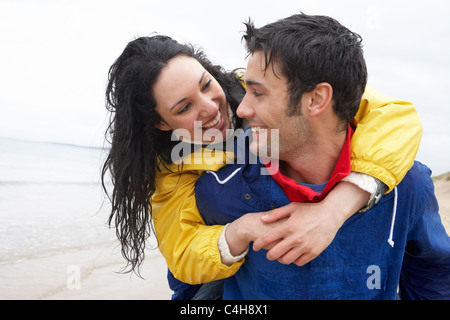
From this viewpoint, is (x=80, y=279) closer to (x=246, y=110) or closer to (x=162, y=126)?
(x=162, y=126)

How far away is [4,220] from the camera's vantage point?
591 cm

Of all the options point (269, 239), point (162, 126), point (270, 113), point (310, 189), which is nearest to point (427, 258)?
point (310, 189)

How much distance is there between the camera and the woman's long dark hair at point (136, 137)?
227 cm

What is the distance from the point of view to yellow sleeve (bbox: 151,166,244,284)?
5.92ft

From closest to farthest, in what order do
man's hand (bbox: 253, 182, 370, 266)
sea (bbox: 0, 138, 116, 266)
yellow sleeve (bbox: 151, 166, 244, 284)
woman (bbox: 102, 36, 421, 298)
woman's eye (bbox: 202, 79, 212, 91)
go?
man's hand (bbox: 253, 182, 370, 266) → yellow sleeve (bbox: 151, 166, 244, 284) → woman (bbox: 102, 36, 421, 298) → woman's eye (bbox: 202, 79, 212, 91) → sea (bbox: 0, 138, 116, 266)

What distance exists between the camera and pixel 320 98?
70.8 inches

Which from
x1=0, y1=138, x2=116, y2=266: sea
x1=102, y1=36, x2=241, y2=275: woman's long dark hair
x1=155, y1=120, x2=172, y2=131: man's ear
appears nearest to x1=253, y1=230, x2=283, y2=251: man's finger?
x1=102, y1=36, x2=241, y2=275: woman's long dark hair

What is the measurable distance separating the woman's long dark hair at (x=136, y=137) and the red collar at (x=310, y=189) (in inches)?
29.4

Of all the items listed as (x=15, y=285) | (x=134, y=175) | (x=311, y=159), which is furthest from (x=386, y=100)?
(x=15, y=285)

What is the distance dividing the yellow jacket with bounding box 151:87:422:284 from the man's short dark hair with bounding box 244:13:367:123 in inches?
5.8

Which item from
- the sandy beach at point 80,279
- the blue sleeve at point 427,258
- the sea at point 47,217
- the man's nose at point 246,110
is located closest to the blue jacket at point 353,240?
the blue sleeve at point 427,258

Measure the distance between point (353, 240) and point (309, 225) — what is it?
1.16ft

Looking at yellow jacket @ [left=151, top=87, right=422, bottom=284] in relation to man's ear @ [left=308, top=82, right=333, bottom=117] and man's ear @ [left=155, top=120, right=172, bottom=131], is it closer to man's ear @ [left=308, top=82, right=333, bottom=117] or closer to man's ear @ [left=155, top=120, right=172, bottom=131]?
man's ear @ [left=308, top=82, right=333, bottom=117]

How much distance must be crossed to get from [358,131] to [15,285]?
3.37 m
